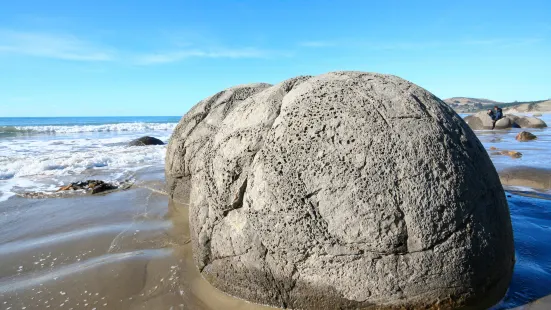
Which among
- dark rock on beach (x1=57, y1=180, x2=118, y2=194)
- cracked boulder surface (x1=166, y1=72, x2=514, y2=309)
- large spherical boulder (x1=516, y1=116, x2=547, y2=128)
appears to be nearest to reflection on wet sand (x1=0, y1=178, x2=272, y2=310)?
cracked boulder surface (x1=166, y1=72, x2=514, y2=309)

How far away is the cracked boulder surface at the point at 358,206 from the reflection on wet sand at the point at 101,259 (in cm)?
47

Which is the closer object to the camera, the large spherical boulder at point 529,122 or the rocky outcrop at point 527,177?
the rocky outcrop at point 527,177

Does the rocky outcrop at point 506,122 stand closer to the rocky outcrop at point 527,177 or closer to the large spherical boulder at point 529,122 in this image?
the large spherical boulder at point 529,122

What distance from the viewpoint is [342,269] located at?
2.40 m

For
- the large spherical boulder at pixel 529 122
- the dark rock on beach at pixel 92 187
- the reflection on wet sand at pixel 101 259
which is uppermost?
the large spherical boulder at pixel 529 122

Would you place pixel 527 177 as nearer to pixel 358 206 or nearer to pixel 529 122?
pixel 358 206

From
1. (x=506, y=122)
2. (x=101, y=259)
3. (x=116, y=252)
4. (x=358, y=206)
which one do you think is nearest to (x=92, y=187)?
(x=116, y=252)

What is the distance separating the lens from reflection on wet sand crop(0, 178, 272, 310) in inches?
113

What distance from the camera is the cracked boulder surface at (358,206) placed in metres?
2.30

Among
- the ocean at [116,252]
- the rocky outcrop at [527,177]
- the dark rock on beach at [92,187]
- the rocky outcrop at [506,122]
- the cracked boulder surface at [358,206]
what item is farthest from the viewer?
the rocky outcrop at [506,122]

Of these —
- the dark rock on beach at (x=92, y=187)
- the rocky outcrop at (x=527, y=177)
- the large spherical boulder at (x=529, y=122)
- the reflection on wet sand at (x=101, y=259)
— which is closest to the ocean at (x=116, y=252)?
the reflection on wet sand at (x=101, y=259)

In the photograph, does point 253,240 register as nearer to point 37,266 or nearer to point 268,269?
point 268,269

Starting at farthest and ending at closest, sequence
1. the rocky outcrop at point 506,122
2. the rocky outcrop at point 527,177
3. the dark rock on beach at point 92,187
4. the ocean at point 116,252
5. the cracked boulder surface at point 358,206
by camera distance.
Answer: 1. the rocky outcrop at point 506,122
2. the dark rock on beach at point 92,187
3. the rocky outcrop at point 527,177
4. the ocean at point 116,252
5. the cracked boulder surface at point 358,206

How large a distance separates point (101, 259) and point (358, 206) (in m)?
2.76
